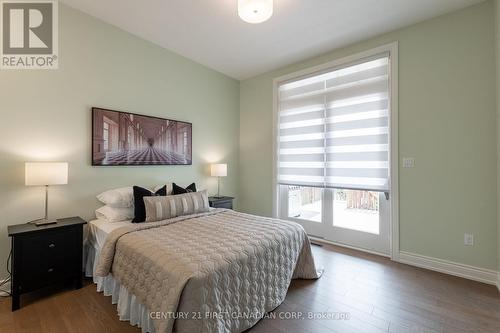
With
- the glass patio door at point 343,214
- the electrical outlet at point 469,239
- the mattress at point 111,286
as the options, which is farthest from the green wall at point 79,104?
the electrical outlet at point 469,239

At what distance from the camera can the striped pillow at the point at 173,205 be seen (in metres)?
2.43

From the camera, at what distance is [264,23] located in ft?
8.95

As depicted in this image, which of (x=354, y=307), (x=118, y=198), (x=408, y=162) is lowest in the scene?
(x=354, y=307)

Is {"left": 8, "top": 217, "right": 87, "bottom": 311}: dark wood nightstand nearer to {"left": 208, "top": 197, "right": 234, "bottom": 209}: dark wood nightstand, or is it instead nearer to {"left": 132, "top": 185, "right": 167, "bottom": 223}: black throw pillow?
{"left": 132, "top": 185, "right": 167, "bottom": 223}: black throw pillow

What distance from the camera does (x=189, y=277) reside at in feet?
4.40

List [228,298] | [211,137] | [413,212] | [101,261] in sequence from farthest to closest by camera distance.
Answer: [211,137], [413,212], [101,261], [228,298]

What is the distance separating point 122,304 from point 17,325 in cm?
75

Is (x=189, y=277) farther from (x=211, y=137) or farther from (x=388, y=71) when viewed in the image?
(x=388, y=71)

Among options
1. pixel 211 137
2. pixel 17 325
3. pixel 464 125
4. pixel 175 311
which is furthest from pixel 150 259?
pixel 464 125

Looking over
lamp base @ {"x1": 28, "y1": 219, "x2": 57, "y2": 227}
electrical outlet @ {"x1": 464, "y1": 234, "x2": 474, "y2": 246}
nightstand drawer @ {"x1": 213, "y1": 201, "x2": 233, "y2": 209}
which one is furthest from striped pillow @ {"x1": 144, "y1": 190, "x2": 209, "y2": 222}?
electrical outlet @ {"x1": 464, "y1": 234, "x2": 474, "y2": 246}

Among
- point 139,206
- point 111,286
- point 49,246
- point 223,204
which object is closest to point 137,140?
point 139,206

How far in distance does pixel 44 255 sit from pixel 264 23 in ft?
10.7

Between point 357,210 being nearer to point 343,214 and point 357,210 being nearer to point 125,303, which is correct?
point 343,214

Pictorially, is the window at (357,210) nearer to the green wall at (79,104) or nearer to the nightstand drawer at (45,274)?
the green wall at (79,104)
